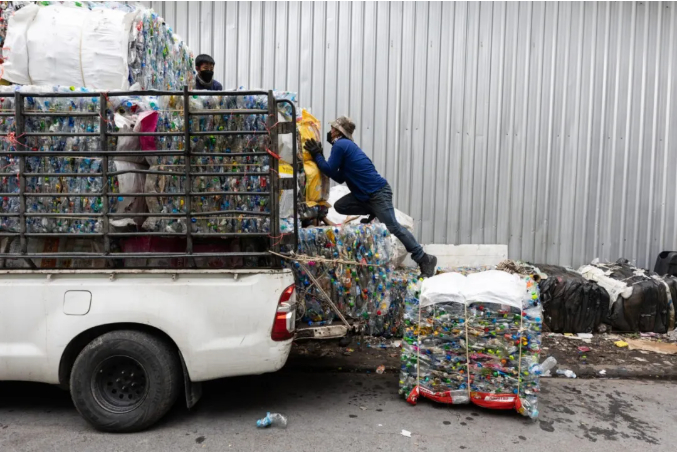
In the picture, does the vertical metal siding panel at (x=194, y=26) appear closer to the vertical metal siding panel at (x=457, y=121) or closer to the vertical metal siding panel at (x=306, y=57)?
the vertical metal siding panel at (x=306, y=57)

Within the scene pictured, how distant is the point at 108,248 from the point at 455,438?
9.91 ft

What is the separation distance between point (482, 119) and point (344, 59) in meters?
2.41

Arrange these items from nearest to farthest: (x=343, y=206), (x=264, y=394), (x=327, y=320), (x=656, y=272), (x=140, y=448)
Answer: (x=140, y=448), (x=264, y=394), (x=327, y=320), (x=343, y=206), (x=656, y=272)

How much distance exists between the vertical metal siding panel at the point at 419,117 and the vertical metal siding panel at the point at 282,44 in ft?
6.52

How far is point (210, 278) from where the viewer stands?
3.40 meters

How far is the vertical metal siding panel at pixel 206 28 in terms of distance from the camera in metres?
7.34

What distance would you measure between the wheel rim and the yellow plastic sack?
210 cm

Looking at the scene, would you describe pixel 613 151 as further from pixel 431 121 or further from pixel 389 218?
pixel 389 218

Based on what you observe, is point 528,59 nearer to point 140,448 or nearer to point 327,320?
point 327,320

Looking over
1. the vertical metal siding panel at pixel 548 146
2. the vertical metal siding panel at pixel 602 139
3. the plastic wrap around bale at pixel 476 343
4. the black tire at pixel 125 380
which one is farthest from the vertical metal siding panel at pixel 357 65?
the black tire at pixel 125 380

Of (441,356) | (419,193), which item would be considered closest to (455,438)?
(441,356)

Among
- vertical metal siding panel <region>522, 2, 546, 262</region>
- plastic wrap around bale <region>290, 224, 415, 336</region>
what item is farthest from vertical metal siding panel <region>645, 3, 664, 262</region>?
plastic wrap around bale <region>290, 224, 415, 336</region>

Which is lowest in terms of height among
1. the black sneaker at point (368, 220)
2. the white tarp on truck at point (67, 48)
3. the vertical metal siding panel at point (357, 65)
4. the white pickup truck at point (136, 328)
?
the white pickup truck at point (136, 328)

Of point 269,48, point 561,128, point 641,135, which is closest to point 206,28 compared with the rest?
point 269,48
